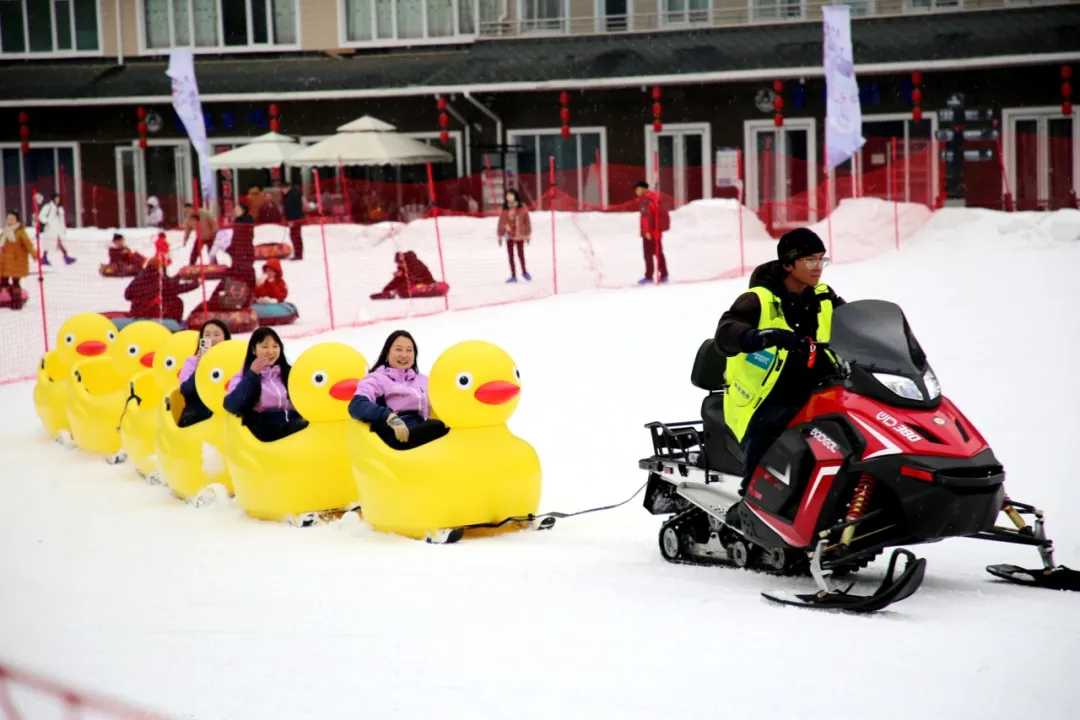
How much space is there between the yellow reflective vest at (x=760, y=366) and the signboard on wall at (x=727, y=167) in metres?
22.5

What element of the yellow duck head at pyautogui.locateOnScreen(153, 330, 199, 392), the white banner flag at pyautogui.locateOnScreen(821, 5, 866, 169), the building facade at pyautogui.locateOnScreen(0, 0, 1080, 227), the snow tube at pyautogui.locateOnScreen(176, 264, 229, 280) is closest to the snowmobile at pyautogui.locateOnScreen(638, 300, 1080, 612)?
the yellow duck head at pyautogui.locateOnScreen(153, 330, 199, 392)

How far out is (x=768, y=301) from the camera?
6969 millimetres

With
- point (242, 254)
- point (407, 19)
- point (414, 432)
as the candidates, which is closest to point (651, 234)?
point (242, 254)

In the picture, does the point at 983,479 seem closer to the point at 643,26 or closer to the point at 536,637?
the point at 536,637

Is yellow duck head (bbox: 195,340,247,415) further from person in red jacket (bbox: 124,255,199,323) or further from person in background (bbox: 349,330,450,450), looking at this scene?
person in red jacket (bbox: 124,255,199,323)

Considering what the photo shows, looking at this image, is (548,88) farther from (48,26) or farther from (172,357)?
(172,357)

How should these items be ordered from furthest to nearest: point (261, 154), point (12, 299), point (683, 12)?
point (683, 12), point (261, 154), point (12, 299)

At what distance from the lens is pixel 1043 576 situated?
6887 millimetres

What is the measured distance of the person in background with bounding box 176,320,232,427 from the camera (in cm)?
1053

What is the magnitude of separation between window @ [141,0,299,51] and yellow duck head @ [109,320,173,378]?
2193cm

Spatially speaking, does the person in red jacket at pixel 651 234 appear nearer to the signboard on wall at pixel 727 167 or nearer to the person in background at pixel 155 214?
the signboard on wall at pixel 727 167

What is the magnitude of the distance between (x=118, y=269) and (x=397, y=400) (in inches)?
704

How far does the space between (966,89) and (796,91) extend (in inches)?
122

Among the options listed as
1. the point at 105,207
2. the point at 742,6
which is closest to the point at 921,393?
the point at 742,6
